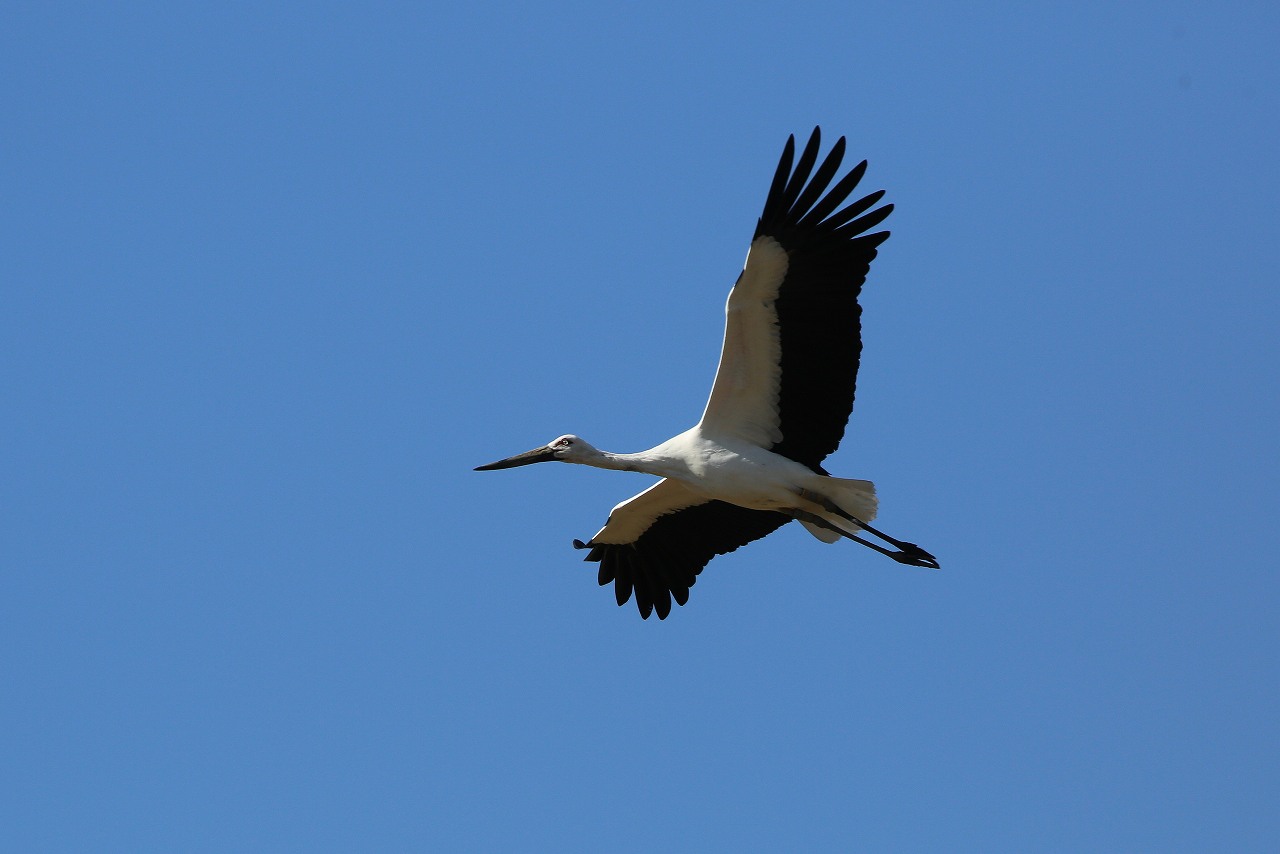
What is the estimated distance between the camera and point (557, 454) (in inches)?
619

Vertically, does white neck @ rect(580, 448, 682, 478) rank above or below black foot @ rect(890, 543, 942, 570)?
above

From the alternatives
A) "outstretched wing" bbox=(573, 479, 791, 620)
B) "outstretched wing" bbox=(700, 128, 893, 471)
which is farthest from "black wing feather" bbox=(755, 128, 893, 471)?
"outstretched wing" bbox=(573, 479, 791, 620)

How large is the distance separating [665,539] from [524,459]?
1872 mm

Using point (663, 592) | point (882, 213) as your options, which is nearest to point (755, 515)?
point (663, 592)

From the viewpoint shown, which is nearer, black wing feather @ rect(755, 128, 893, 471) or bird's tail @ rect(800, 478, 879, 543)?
black wing feather @ rect(755, 128, 893, 471)

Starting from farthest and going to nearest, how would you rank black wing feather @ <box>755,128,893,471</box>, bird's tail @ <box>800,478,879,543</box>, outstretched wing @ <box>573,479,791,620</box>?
outstretched wing @ <box>573,479,791,620</box> < bird's tail @ <box>800,478,879,543</box> < black wing feather @ <box>755,128,893,471</box>

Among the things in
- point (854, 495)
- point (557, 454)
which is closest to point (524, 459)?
point (557, 454)

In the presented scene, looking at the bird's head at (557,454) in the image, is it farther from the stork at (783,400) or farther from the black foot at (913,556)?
the black foot at (913,556)

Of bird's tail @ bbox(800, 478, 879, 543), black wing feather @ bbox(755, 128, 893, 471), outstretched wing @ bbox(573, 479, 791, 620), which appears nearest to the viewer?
black wing feather @ bbox(755, 128, 893, 471)

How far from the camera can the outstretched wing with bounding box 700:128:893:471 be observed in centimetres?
1391

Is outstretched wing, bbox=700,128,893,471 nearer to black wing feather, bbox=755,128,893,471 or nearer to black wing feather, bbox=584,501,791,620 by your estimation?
black wing feather, bbox=755,128,893,471

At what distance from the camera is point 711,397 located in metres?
14.9

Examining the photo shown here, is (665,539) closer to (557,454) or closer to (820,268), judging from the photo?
(557,454)

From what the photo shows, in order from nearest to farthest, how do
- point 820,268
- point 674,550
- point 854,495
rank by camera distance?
1. point 820,268
2. point 854,495
3. point 674,550
